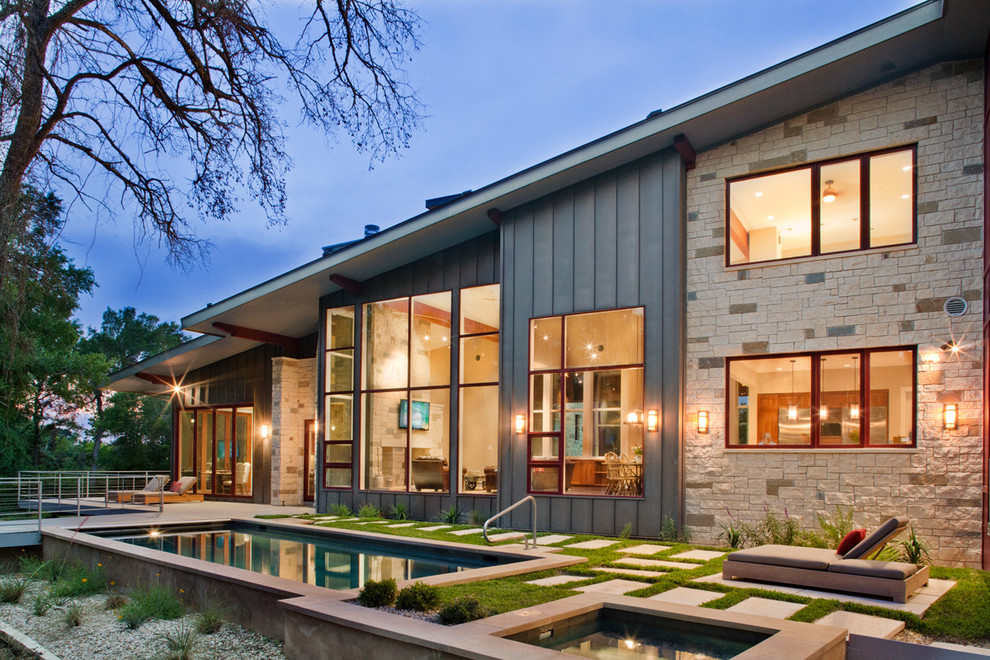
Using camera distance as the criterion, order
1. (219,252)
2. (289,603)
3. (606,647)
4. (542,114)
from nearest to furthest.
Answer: (606,647)
(289,603)
(219,252)
(542,114)

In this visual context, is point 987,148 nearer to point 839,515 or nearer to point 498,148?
point 839,515

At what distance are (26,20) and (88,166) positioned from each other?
6.16 feet

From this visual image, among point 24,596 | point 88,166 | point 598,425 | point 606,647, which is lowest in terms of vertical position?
point 24,596

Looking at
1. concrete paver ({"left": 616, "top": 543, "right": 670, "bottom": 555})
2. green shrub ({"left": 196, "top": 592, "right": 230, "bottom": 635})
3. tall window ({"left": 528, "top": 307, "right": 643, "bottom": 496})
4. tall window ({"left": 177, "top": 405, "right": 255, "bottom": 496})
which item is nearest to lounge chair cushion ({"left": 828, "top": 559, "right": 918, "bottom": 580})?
concrete paver ({"left": 616, "top": 543, "right": 670, "bottom": 555})

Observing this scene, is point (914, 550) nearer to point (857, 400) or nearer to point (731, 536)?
point (857, 400)

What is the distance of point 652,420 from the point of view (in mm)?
10398

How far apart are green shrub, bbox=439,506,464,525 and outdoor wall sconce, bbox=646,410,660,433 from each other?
379 cm

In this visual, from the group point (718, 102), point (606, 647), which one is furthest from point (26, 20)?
point (718, 102)

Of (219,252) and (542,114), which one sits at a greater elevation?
(542,114)

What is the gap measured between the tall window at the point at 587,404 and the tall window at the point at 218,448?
8.95 metres

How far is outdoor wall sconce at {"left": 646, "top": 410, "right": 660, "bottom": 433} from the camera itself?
1037 centimetres

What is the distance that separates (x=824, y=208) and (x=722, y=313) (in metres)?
1.86

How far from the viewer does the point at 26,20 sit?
5113 millimetres

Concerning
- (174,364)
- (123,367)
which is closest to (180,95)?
(174,364)
